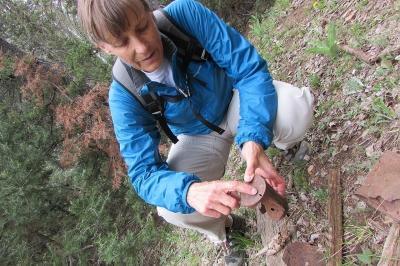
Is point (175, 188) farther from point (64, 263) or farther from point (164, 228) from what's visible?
point (64, 263)

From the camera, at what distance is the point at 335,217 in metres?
2.89

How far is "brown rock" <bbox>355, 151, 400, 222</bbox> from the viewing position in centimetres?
228

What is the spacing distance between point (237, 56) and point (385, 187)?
1.39m

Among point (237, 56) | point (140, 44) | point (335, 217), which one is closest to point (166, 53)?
point (140, 44)

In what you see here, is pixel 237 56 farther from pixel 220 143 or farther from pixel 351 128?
pixel 351 128

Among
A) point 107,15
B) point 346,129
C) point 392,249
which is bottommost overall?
point 346,129

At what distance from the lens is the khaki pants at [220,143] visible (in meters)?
3.14

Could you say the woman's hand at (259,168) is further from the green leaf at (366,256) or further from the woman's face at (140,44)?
the woman's face at (140,44)

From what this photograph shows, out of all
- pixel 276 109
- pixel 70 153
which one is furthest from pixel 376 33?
pixel 70 153

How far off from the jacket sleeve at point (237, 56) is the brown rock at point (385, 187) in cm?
77

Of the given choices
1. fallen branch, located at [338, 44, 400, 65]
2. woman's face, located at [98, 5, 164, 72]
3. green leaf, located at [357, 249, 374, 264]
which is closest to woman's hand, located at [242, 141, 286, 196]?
green leaf, located at [357, 249, 374, 264]

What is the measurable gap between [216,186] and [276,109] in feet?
3.25

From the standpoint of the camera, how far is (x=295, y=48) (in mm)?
5711

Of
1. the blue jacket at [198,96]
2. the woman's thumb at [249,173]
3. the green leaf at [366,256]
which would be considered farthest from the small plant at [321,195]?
the woman's thumb at [249,173]
